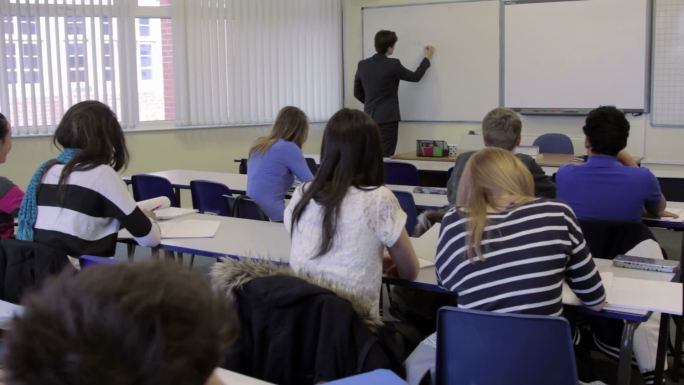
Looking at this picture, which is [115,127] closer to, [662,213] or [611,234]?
[611,234]

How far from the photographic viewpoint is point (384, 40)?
7.36 m

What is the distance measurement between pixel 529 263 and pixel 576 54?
211 inches

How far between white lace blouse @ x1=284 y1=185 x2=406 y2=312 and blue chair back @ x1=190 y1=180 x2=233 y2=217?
2.10 metres

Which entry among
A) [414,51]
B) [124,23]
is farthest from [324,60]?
[124,23]

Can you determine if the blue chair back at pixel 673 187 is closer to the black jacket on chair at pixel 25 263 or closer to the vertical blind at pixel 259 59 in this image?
the black jacket on chair at pixel 25 263

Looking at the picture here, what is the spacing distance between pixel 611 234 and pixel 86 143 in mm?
2155

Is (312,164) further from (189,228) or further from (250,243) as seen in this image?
(250,243)

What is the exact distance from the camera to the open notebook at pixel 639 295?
7.22ft

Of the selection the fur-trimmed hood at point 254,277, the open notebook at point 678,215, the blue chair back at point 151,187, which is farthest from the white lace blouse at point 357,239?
the blue chair back at point 151,187

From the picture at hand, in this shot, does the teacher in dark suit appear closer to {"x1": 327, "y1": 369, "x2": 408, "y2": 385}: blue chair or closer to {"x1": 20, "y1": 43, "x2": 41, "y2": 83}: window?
{"x1": 20, "y1": 43, "x2": 41, "y2": 83}: window

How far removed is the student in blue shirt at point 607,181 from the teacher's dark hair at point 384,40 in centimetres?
418

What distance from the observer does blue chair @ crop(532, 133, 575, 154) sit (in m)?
6.34

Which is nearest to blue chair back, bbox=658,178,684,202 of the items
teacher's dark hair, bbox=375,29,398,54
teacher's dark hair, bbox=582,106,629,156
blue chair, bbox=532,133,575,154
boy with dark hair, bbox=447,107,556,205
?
boy with dark hair, bbox=447,107,556,205

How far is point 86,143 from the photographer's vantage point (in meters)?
2.80
